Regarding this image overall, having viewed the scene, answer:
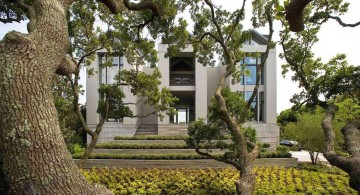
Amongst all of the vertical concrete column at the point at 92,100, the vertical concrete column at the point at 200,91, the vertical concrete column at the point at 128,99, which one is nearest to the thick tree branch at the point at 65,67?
the vertical concrete column at the point at 128,99

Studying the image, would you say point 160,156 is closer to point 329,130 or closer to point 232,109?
point 232,109

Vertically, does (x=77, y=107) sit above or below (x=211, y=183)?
above

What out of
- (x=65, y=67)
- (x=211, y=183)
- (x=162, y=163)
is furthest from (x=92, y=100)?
(x=65, y=67)

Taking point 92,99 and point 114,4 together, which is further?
point 92,99

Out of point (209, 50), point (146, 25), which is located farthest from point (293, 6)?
point (209, 50)

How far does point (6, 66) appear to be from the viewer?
85.6 inches

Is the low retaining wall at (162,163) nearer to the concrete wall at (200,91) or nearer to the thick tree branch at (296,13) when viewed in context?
the concrete wall at (200,91)

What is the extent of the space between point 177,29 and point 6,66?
279 inches

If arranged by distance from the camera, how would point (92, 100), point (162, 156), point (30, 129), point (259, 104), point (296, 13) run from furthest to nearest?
point (259, 104) < point (92, 100) < point (162, 156) < point (296, 13) < point (30, 129)

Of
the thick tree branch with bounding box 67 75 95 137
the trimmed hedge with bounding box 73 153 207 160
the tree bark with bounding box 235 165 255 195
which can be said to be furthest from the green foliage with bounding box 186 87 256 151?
the trimmed hedge with bounding box 73 153 207 160

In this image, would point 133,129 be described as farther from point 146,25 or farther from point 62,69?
point 62,69

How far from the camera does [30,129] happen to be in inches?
81.7

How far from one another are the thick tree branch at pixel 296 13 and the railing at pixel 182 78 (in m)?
19.6

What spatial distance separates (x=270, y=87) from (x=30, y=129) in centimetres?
2093
